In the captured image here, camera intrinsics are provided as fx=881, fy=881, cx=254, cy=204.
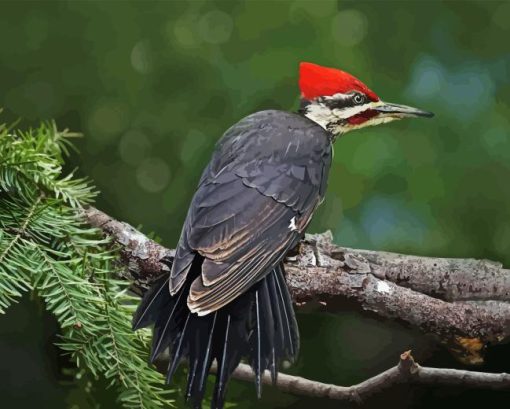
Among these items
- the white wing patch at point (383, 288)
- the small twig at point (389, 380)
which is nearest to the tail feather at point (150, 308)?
the small twig at point (389, 380)

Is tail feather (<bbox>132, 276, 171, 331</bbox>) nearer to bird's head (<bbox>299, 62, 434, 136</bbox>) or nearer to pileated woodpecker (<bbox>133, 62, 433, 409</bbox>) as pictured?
pileated woodpecker (<bbox>133, 62, 433, 409</bbox>)

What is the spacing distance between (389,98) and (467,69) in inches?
6.5

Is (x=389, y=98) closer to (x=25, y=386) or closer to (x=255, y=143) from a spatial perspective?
(x=255, y=143)

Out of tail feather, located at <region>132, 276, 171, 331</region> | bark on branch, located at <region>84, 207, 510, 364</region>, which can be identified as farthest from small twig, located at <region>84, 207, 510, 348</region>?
tail feather, located at <region>132, 276, 171, 331</region>

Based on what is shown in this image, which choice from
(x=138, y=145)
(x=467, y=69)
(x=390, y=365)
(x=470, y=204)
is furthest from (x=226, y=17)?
(x=390, y=365)

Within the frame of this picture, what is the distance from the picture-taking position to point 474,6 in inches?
63.5

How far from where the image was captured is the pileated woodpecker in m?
1.13

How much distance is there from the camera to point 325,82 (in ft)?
4.80

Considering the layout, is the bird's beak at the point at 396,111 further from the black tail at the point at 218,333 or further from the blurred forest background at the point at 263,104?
the black tail at the point at 218,333

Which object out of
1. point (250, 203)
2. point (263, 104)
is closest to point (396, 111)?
point (263, 104)

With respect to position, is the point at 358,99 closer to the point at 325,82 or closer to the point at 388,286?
the point at 325,82

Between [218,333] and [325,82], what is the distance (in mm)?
514

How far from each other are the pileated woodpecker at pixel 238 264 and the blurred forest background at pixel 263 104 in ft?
0.49

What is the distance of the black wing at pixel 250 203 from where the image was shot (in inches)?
44.3
